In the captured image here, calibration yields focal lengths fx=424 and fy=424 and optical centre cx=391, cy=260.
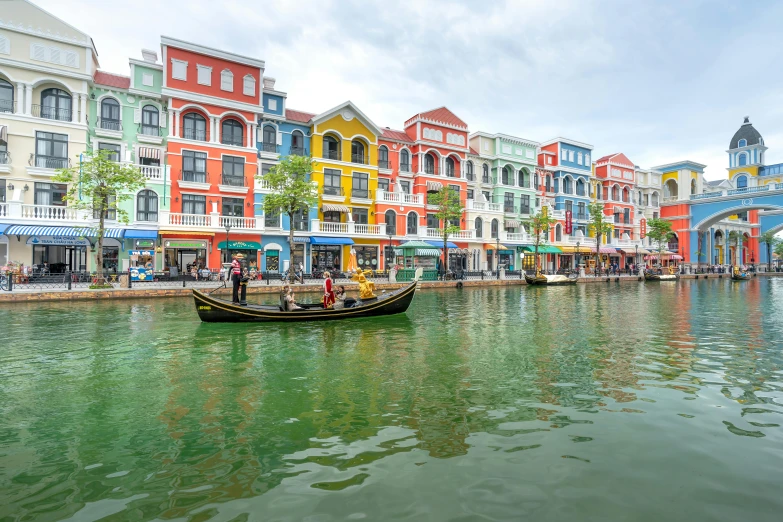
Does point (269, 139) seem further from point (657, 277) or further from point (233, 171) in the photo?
point (657, 277)

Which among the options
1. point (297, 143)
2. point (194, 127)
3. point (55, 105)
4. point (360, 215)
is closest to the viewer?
point (55, 105)

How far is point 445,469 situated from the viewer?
4.91 m

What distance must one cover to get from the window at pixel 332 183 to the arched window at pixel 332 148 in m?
1.35

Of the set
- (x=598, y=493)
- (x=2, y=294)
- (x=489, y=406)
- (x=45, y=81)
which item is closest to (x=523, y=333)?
(x=489, y=406)

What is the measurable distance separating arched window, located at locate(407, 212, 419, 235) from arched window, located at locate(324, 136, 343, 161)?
8.47 metres

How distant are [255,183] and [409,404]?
29.8 meters

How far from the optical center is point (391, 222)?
128ft

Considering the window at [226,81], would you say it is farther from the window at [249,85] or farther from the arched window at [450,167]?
the arched window at [450,167]

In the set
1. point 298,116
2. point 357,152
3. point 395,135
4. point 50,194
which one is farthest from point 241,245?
point 395,135

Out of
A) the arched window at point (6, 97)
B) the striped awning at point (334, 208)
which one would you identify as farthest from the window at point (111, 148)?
the striped awning at point (334, 208)

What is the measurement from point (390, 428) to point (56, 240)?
29878 millimetres

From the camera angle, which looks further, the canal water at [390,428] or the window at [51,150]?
the window at [51,150]

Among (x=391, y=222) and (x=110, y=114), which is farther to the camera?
(x=391, y=222)

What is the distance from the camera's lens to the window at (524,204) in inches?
1907
